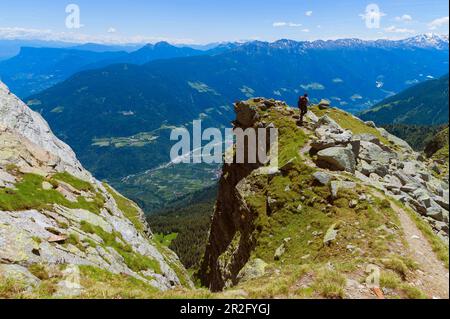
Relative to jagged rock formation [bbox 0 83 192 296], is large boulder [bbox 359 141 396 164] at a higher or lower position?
higher

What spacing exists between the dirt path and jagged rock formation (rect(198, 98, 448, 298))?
0.23 feet

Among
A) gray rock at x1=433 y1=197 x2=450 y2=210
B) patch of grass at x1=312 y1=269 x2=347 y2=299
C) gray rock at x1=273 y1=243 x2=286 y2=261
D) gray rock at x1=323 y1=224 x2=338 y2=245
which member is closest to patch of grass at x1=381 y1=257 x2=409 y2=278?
patch of grass at x1=312 y1=269 x2=347 y2=299

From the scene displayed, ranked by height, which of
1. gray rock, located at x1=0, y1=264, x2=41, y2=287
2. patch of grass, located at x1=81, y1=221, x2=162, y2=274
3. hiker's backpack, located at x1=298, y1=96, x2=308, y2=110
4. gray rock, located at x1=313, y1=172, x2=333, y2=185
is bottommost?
patch of grass, located at x1=81, y1=221, x2=162, y2=274

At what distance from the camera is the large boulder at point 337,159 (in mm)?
39688

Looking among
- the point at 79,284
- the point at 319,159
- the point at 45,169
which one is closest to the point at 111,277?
the point at 79,284

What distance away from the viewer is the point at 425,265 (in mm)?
21344

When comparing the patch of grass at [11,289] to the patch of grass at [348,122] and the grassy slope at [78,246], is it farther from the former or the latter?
the patch of grass at [348,122]

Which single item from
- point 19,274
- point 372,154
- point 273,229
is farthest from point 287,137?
point 19,274

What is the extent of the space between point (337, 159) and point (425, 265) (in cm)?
1946

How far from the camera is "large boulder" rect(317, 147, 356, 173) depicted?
3969 cm

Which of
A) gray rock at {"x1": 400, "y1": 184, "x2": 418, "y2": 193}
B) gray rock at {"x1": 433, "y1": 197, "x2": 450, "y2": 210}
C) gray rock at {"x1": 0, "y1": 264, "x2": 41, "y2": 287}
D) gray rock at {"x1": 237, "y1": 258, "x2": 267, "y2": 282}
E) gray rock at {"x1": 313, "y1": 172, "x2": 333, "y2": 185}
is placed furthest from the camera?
gray rock at {"x1": 400, "y1": 184, "x2": 418, "y2": 193}

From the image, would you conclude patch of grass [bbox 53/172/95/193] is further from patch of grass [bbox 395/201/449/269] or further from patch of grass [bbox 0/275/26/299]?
patch of grass [bbox 395/201/449/269]

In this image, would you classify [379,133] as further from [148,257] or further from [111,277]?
[111,277]

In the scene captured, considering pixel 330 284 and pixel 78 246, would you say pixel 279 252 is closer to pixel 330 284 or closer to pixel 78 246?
pixel 330 284
